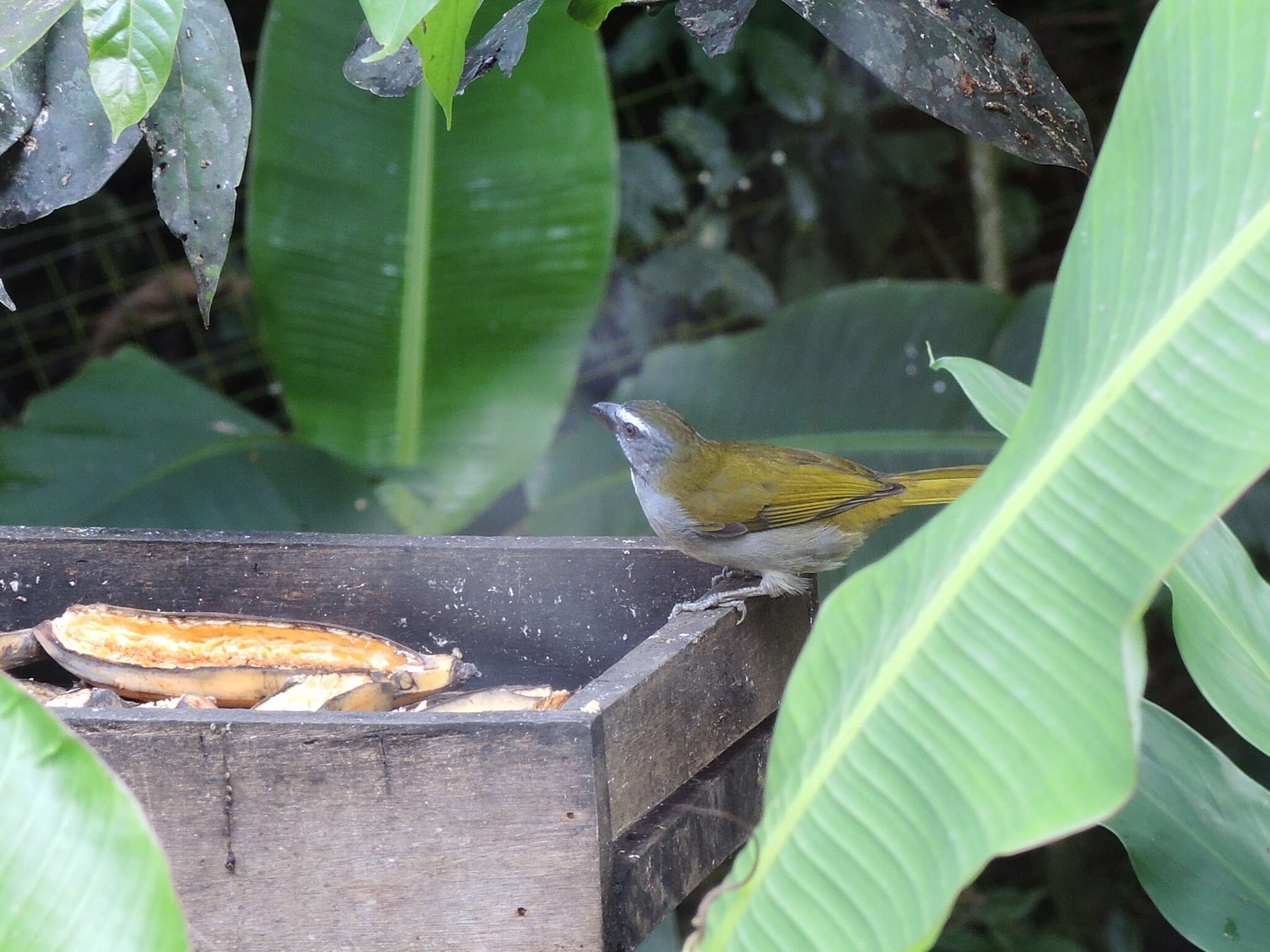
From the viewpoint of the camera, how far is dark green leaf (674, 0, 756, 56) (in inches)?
50.4

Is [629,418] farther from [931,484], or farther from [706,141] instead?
[706,141]

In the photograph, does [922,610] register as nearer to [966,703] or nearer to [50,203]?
[966,703]

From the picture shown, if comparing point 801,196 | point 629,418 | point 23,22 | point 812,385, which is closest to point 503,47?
point 23,22

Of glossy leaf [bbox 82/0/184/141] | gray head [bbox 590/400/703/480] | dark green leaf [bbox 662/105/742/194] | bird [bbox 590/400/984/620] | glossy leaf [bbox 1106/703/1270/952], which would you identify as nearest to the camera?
glossy leaf [bbox 82/0/184/141]

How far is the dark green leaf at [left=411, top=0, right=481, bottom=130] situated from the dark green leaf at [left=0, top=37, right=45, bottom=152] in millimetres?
534

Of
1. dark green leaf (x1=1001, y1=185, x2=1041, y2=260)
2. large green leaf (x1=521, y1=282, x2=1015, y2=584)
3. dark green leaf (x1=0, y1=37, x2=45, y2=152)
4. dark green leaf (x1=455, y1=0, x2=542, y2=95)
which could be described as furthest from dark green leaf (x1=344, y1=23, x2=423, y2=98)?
dark green leaf (x1=1001, y1=185, x2=1041, y2=260)

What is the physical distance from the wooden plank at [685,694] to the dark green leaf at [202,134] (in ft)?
1.99

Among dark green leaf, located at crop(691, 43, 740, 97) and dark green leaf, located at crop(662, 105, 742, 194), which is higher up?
dark green leaf, located at crop(691, 43, 740, 97)

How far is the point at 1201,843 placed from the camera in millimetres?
1622

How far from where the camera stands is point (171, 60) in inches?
46.0

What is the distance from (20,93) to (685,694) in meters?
1.02

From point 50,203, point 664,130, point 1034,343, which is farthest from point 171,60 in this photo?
point 664,130

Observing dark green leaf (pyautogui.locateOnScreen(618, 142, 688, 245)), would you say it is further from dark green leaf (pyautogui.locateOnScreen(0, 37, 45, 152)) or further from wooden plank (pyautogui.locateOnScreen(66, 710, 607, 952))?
wooden plank (pyautogui.locateOnScreen(66, 710, 607, 952))

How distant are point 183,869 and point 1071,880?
12.3 ft
